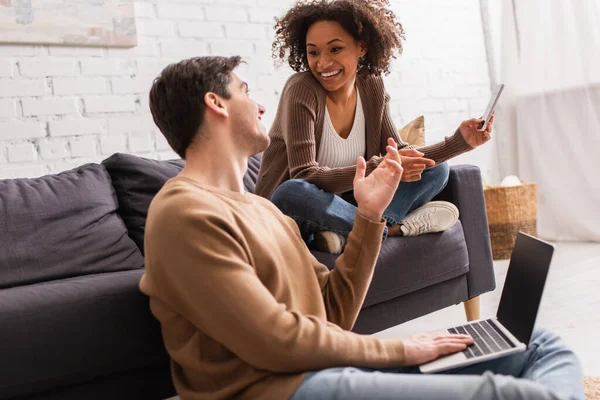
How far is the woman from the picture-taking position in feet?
6.29

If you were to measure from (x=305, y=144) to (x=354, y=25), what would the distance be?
1.50 feet

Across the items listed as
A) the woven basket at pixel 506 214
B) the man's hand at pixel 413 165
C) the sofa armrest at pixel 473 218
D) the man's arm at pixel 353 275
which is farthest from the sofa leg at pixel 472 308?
the woven basket at pixel 506 214

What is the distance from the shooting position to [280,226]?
124cm

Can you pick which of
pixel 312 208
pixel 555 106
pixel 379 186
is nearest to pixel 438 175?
pixel 312 208

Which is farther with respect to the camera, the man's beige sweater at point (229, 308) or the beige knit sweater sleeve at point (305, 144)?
the beige knit sweater sleeve at point (305, 144)

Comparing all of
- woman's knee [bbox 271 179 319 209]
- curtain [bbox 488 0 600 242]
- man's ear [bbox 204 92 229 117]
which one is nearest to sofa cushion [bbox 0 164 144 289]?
woman's knee [bbox 271 179 319 209]

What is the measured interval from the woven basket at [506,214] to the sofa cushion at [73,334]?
8.12ft

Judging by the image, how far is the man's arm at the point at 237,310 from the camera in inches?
38.5

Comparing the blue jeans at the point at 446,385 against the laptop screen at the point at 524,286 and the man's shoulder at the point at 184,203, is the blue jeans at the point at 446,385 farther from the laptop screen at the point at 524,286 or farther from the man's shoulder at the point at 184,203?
the man's shoulder at the point at 184,203

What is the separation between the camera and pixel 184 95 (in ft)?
3.86

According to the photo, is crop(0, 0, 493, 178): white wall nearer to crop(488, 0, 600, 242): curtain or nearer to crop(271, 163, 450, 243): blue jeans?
crop(488, 0, 600, 242): curtain

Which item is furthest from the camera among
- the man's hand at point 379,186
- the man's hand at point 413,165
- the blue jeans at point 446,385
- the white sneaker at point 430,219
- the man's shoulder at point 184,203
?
the white sneaker at point 430,219

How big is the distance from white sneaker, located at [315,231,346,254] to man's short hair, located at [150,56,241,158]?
2.57 ft

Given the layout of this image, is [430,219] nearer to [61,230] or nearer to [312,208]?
[312,208]
